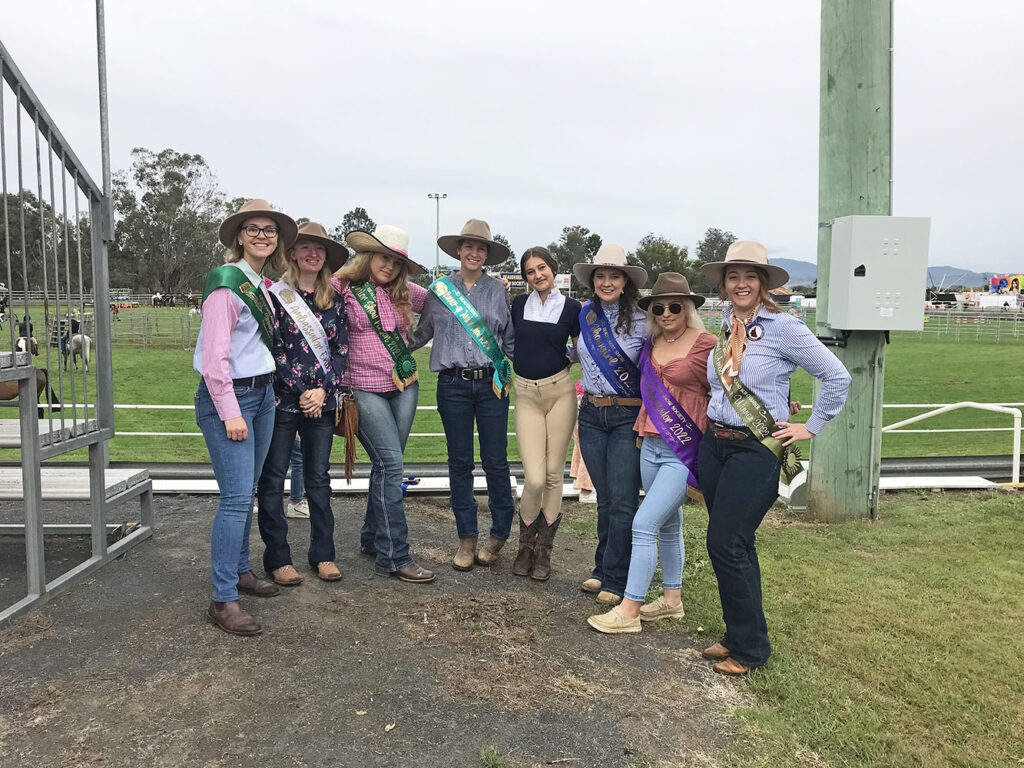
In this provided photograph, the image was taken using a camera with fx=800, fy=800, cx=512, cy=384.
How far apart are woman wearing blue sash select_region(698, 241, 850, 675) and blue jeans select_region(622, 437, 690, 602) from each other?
0.92 feet

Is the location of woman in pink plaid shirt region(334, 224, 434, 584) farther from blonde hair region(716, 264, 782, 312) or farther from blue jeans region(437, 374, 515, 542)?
blonde hair region(716, 264, 782, 312)

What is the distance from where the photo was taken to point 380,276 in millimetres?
4512

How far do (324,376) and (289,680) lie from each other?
1565mm

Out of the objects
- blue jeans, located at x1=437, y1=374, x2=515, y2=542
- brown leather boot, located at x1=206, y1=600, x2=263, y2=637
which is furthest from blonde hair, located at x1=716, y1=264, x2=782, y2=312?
brown leather boot, located at x1=206, y1=600, x2=263, y2=637

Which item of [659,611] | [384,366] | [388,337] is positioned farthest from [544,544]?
[388,337]

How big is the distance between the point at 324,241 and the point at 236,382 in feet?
3.19

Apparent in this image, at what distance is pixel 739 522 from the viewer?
349 centimetres

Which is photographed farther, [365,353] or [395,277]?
[395,277]

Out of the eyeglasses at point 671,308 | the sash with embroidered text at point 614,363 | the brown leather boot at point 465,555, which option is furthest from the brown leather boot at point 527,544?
the eyeglasses at point 671,308

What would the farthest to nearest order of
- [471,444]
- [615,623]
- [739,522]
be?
[471,444] < [615,623] < [739,522]

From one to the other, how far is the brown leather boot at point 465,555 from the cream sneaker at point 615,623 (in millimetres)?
1062

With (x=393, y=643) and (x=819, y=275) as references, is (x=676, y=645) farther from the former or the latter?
(x=819, y=275)

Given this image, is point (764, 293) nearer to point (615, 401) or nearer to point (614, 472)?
point (615, 401)

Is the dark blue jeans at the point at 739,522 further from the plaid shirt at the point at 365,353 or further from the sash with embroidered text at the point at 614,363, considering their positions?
the plaid shirt at the point at 365,353
